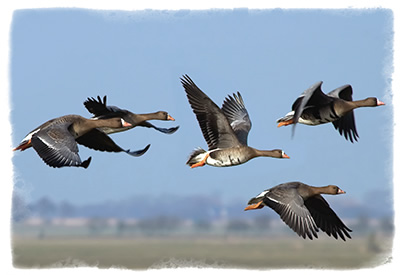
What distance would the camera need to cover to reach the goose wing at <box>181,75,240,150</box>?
31.7 ft

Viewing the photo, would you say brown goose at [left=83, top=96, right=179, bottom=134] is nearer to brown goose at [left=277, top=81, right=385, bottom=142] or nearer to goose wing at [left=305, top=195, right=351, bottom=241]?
brown goose at [left=277, top=81, right=385, bottom=142]

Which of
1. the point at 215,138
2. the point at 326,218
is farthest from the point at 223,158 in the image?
the point at 326,218

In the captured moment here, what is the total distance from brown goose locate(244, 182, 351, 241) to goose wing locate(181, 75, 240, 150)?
2.80 ft

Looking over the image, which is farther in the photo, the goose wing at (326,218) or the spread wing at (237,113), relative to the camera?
the spread wing at (237,113)

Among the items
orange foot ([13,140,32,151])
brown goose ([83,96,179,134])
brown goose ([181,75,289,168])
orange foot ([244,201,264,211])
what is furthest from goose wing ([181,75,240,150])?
orange foot ([13,140,32,151])

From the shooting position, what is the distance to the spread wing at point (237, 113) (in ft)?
37.5

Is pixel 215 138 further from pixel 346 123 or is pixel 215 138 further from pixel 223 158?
pixel 346 123

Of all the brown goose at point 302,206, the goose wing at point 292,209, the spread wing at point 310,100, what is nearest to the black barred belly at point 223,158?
the brown goose at point 302,206

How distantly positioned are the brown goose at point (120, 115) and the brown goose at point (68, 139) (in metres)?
0.17

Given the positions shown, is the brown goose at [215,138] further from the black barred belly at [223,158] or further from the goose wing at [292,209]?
the goose wing at [292,209]

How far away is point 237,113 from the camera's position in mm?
11867

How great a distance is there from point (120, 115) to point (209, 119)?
7.13 feet

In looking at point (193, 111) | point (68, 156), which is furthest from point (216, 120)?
point (68, 156)

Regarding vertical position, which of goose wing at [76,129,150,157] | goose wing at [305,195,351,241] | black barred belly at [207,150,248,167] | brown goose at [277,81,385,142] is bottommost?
goose wing at [305,195,351,241]
